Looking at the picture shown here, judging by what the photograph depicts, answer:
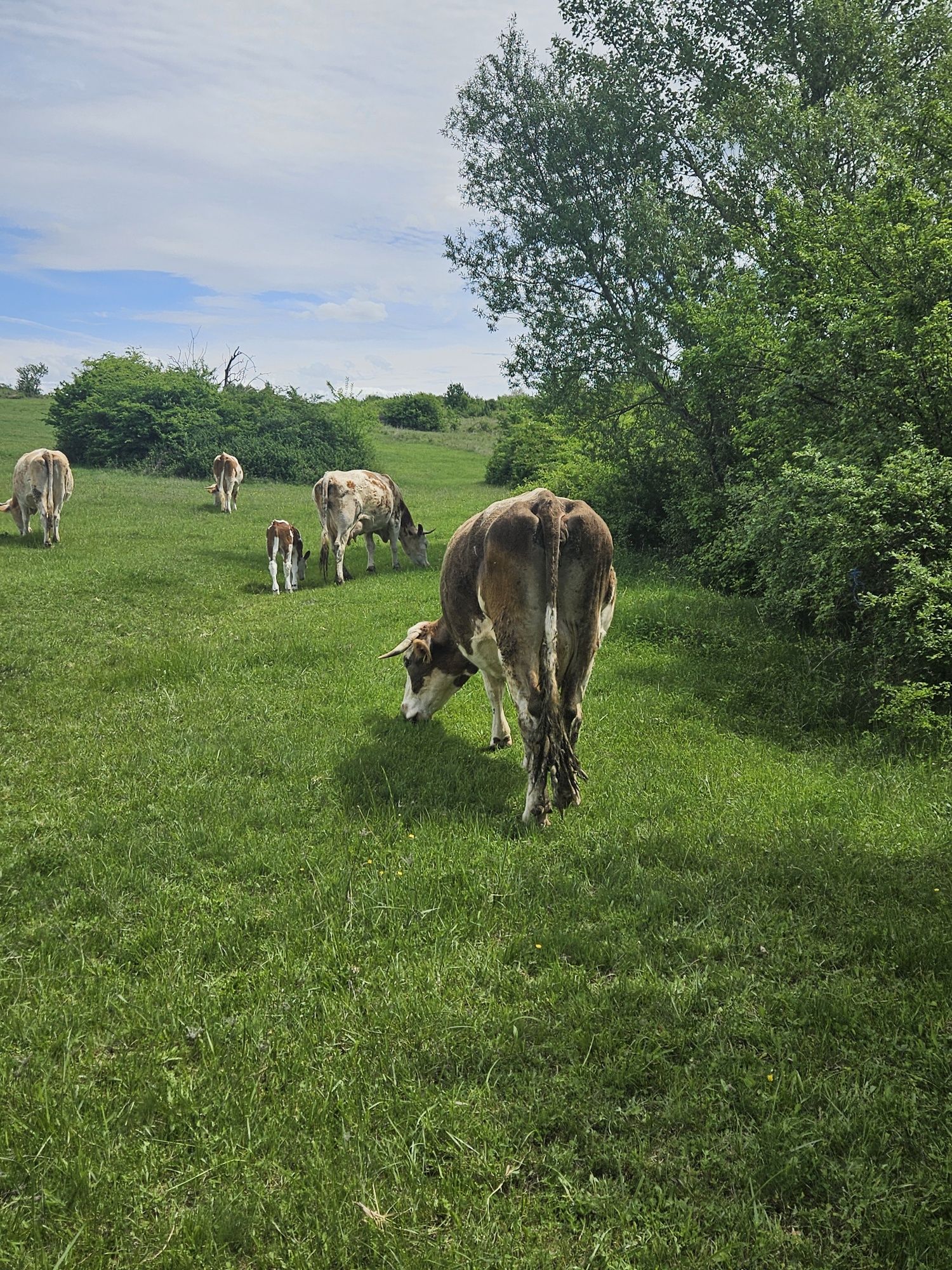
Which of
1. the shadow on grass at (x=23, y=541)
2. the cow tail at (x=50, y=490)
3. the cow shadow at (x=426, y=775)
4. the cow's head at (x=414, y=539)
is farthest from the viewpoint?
the cow's head at (x=414, y=539)

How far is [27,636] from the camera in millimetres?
10258

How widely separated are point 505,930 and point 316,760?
2884mm

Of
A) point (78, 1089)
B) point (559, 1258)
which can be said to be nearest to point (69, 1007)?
point (78, 1089)

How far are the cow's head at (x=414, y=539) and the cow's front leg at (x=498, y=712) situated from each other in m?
11.2

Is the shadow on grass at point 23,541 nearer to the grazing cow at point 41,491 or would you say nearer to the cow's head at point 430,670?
the grazing cow at point 41,491

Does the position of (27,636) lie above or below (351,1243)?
above

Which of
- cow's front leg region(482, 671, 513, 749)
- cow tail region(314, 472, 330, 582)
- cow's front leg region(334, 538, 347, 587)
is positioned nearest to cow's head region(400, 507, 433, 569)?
cow's front leg region(334, 538, 347, 587)

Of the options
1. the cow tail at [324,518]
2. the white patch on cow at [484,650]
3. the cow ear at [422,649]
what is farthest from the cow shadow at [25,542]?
the white patch on cow at [484,650]

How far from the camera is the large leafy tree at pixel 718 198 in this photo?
390 inches

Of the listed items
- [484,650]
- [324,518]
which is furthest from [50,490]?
[484,650]

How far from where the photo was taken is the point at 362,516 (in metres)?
16.9

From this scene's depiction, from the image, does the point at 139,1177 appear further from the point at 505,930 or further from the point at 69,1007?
the point at 505,930

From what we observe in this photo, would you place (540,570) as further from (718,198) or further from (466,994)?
(718,198)

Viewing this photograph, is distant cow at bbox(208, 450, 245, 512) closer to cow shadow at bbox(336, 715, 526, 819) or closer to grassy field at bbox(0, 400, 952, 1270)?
grassy field at bbox(0, 400, 952, 1270)
